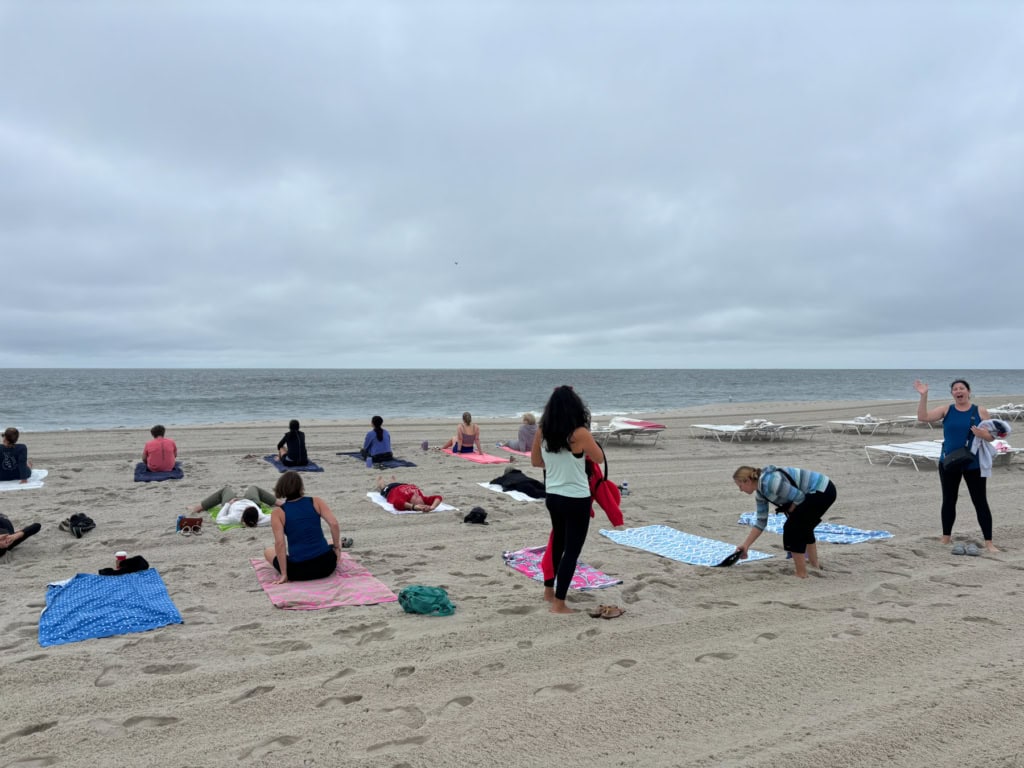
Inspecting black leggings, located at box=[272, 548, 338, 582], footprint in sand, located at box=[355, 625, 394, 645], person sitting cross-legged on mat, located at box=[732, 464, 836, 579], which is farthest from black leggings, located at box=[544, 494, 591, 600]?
black leggings, located at box=[272, 548, 338, 582]

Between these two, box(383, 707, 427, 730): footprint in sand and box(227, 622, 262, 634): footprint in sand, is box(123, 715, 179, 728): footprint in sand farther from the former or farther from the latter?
box(227, 622, 262, 634): footprint in sand

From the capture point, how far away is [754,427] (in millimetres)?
14953

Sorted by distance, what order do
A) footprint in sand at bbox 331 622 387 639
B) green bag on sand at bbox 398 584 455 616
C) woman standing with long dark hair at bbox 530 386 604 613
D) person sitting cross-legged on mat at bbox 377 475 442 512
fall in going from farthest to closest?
person sitting cross-legged on mat at bbox 377 475 442 512, green bag on sand at bbox 398 584 455 616, woman standing with long dark hair at bbox 530 386 604 613, footprint in sand at bbox 331 622 387 639

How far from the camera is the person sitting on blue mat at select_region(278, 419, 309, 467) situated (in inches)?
409

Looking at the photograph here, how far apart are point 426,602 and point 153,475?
6986 millimetres

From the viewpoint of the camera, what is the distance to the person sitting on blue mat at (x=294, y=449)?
34.1ft

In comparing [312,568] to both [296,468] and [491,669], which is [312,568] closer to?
[491,669]

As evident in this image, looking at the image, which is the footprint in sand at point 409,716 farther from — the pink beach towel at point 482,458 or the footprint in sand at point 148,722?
the pink beach towel at point 482,458

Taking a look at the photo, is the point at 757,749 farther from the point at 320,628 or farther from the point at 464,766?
the point at 320,628

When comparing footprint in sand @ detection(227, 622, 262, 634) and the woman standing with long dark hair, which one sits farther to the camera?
the woman standing with long dark hair

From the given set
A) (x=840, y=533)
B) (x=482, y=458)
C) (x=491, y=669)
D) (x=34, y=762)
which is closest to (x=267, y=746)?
(x=34, y=762)

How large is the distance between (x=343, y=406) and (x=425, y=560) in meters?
31.9

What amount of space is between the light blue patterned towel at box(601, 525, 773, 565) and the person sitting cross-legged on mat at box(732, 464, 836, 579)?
1.64 feet

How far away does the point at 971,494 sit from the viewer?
5.66 m
